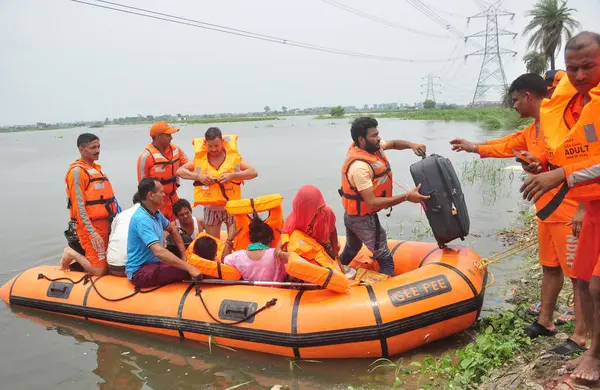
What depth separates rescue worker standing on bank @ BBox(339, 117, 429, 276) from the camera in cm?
375

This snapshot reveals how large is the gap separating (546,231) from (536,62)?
26777mm

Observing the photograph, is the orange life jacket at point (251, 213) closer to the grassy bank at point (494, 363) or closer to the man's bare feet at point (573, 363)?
the grassy bank at point (494, 363)

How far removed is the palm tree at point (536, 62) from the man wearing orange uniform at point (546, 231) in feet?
84.1

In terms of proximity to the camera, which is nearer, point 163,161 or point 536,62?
point 163,161

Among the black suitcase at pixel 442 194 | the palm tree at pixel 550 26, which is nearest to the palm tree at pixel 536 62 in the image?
the palm tree at pixel 550 26

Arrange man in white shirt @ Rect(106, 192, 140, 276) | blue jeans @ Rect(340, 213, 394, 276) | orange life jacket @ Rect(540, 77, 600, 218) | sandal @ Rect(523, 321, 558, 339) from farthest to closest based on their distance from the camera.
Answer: man in white shirt @ Rect(106, 192, 140, 276) → blue jeans @ Rect(340, 213, 394, 276) → sandal @ Rect(523, 321, 558, 339) → orange life jacket @ Rect(540, 77, 600, 218)

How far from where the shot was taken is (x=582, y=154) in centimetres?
204

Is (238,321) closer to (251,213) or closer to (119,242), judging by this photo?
(251,213)

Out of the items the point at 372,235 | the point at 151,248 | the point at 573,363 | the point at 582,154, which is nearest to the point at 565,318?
the point at 573,363

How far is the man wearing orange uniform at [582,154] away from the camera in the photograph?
2008 millimetres

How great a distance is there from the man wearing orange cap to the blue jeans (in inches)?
88.0

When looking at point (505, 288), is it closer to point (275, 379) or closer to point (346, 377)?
point (346, 377)

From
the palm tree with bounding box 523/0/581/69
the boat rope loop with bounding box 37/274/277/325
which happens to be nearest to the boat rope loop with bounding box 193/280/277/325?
the boat rope loop with bounding box 37/274/277/325

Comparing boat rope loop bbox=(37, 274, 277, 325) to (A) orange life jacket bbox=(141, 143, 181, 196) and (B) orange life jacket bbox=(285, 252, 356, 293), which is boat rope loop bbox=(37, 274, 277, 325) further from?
(A) orange life jacket bbox=(141, 143, 181, 196)
